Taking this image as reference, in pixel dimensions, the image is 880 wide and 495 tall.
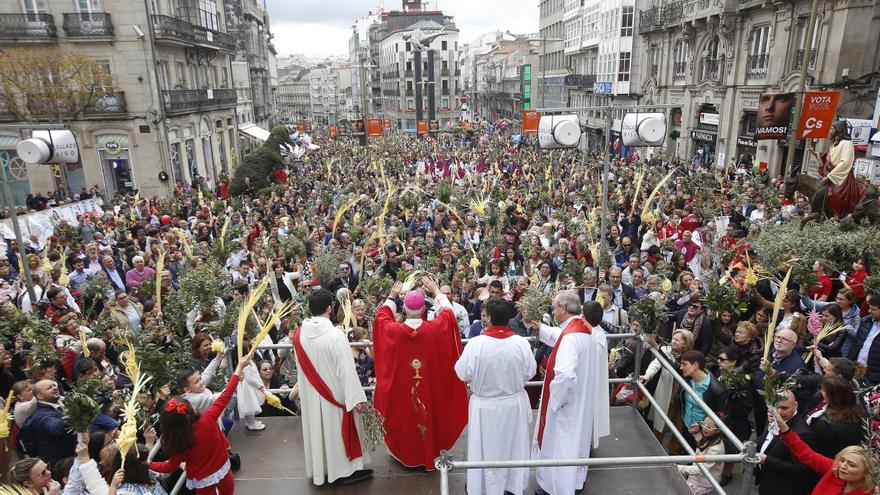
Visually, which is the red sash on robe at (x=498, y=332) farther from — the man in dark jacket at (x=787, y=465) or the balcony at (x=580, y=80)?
the balcony at (x=580, y=80)

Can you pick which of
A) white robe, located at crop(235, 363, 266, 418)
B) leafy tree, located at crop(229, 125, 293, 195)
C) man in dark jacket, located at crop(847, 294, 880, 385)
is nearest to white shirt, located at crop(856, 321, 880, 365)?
man in dark jacket, located at crop(847, 294, 880, 385)

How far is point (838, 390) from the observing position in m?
4.27

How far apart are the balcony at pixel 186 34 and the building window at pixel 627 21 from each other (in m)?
25.6

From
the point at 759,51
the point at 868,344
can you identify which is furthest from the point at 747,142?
the point at 868,344

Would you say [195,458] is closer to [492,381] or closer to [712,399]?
[492,381]

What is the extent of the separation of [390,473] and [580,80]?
4629cm

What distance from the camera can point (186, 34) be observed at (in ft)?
94.2

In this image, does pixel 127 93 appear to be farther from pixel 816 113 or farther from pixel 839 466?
pixel 839 466

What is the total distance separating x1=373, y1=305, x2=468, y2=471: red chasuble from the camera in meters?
4.70

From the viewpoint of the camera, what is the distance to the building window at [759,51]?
78.8ft

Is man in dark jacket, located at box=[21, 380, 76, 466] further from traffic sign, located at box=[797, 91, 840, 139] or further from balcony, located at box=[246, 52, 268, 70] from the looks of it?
balcony, located at box=[246, 52, 268, 70]

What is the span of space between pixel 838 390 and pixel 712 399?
1.05 meters

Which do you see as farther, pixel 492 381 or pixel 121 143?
pixel 121 143

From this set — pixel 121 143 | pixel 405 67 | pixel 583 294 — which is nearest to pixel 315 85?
pixel 405 67
